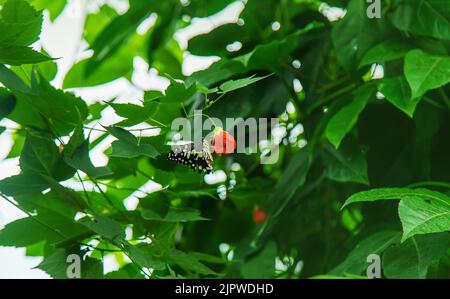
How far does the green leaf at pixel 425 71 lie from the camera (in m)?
0.89


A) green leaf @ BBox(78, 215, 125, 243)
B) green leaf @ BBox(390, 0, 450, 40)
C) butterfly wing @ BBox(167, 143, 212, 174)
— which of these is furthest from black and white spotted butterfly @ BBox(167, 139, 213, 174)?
green leaf @ BBox(390, 0, 450, 40)

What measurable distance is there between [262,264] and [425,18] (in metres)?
0.38

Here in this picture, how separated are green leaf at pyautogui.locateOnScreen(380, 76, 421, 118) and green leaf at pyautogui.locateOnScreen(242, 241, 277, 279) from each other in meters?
0.29

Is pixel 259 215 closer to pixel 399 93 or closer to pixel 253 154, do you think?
pixel 253 154

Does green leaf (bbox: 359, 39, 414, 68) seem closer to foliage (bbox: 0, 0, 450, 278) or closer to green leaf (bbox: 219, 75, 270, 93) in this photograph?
foliage (bbox: 0, 0, 450, 278)

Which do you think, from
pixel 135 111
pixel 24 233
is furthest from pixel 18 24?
pixel 24 233

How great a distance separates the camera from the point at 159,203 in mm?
950

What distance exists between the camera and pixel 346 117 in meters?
0.99

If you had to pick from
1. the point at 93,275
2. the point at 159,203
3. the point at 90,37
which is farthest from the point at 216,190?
the point at 90,37

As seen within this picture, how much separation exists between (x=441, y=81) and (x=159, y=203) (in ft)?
1.13

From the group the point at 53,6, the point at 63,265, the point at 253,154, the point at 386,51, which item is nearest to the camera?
the point at 63,265

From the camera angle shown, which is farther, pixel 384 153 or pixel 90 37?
pixel 90 37

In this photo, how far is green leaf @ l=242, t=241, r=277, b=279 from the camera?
1.08m

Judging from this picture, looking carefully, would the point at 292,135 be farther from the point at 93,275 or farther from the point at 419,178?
the point at 93,275
